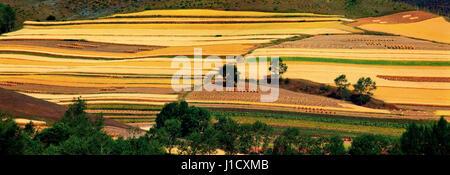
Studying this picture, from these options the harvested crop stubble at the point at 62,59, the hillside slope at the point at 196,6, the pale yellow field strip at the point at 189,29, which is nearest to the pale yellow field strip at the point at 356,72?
the harvested crop stubble at the point at 62,59

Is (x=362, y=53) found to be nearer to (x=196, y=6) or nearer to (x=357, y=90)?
(x=357, y=90)

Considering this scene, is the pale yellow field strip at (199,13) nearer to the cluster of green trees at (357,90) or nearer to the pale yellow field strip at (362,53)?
the pale yellow field strip at (362,53)

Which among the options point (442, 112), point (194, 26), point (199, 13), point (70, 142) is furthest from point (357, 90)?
point (199, 13)

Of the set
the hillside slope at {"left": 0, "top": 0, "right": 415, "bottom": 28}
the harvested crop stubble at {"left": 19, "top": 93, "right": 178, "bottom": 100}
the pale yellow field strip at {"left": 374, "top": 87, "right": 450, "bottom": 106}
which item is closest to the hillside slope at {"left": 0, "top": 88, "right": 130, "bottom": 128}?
the harvested crop stubble at {"left": 19, "top": 93, "right": 178, "bottom": 100}

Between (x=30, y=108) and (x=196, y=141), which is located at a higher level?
(x=30, y=108)

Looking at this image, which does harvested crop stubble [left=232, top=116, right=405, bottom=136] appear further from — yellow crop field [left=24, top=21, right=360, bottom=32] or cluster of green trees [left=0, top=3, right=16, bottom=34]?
cluster of green trees [left=0, top=3, right=16, bottom=34]
